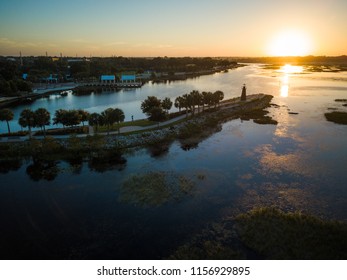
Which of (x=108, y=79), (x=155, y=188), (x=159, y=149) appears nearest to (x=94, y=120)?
(x=159, y=149)

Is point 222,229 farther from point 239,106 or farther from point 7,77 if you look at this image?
point 7,77

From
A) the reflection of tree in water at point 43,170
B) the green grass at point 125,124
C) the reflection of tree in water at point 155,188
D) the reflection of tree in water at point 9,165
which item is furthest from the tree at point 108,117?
the reflection of tree in water at point 155,188

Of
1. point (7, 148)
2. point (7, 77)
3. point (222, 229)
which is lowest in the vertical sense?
point (222, 229)

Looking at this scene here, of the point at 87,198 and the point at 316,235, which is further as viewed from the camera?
the point at 87,198

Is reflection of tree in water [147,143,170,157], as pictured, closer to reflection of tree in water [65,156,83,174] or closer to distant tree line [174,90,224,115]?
reflection of tree in water [65,156,83,174]

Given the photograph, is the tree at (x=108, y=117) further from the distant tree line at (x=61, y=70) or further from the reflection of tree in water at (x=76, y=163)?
the distant tree line at (x=61, y=70)

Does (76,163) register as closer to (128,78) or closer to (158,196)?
(158,196)

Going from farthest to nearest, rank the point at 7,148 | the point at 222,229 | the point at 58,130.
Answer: the point at 58,130 < the point at 7,148 < the point at 222,229
